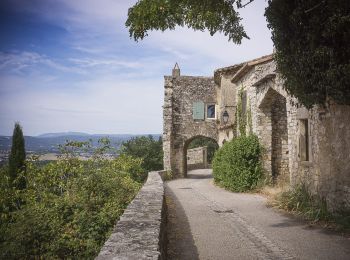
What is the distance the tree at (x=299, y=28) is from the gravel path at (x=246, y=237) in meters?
2.61

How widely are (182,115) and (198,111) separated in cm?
118

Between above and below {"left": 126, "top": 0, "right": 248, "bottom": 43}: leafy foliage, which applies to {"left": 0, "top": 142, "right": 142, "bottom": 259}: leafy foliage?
below

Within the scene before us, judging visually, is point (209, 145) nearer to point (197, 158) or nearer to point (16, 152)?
point (197, 158)

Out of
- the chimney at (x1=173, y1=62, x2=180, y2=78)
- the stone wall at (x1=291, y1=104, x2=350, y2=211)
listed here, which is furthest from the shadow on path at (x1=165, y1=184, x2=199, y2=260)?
the chimney at (x1=173, y1=62, x2=180, y2=78)

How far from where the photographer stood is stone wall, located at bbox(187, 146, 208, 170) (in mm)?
33531

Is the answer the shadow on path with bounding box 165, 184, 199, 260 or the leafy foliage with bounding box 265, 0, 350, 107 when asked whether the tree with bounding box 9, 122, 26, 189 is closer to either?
the shadow on path with bounding box 165, 184, 199, 260

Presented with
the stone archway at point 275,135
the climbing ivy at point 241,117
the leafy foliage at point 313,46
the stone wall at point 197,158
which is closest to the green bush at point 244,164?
the stone archway at point 275,135

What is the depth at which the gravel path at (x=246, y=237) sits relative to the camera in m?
5.36

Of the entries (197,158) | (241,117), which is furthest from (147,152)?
(241,117)

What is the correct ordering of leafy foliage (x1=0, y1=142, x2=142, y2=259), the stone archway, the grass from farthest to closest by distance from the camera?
the stone archway
leafy foliage (x1=0, y1=142, x2=142, y2=259)
the grass

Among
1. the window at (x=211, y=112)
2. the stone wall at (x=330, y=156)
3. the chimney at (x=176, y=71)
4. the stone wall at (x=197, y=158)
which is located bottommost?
the stone wall at (x=197, y=158)

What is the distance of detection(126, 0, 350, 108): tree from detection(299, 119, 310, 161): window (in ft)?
7.40

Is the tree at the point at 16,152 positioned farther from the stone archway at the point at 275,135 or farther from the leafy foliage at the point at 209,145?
the leafy foliage at the point at 209,145

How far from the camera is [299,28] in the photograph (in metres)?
7.08
